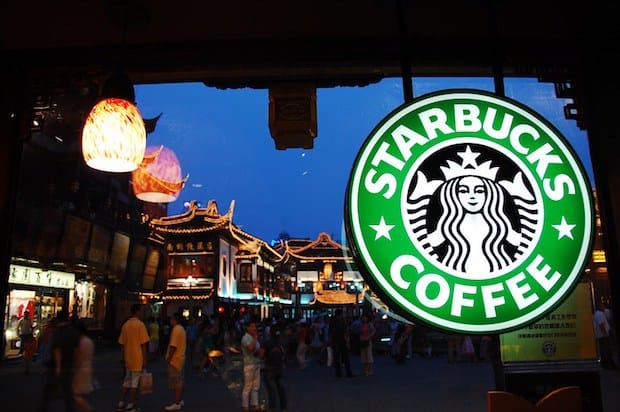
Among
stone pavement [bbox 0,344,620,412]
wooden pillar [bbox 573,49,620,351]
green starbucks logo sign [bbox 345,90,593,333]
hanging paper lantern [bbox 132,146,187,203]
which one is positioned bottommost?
stone pavement [bbox 0,344,620,412]

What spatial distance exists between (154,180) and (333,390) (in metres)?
5.35

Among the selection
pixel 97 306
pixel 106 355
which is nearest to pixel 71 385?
pixel 106 355

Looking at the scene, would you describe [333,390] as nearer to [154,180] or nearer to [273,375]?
[273,375]

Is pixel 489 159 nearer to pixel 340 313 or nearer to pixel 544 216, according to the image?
pixel 544 216

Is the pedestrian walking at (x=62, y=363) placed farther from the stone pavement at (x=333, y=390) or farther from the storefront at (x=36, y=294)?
the storefront at (x=36, y=294)

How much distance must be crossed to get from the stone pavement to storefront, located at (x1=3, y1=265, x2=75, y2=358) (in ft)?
7.53

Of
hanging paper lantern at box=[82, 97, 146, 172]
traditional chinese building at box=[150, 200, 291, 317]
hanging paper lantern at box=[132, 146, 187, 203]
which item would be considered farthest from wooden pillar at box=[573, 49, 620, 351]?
traditional chinese building at box=[150, 200, 291, 317]

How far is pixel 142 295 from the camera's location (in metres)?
22.9

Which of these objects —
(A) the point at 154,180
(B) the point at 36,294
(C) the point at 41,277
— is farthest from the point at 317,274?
(A) the point at 154,180

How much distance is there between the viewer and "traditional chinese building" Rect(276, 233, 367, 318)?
36375mm

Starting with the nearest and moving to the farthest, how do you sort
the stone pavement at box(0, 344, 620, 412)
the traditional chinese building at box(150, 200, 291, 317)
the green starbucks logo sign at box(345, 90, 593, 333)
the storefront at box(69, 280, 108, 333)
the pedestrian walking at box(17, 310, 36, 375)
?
the green starbucks logo sign at box(345, 90, 593, 333) < the stone pavement at box(0, 344, 620, 412) < the pedestrian walking at box(17, 310, 36, 375) < the storefront at box(69, 280, 108, 333) < the traditional chinese building at box(150, 200, 291, 317)

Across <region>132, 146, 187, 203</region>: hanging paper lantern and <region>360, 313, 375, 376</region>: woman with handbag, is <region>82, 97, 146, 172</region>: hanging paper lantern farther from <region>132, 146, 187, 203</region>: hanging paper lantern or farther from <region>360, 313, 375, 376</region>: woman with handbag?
<region>360, 313, 375, 376</region>: woman with handbag

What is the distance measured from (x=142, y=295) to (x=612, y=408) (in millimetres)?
21106

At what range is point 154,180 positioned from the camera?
14.1ft
